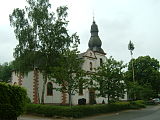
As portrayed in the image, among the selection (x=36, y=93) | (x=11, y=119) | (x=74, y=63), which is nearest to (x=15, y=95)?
(x=11, y=119)

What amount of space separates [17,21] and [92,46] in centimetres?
1929

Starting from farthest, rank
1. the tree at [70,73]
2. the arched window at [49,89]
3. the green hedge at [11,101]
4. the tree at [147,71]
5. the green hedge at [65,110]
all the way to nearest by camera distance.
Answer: the tree at [147,71] < the arched window at [49,89] < the tree at [70,73] < the green hedge at [65,110] < the green hedge at [11,101]

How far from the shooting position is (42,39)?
3622cm

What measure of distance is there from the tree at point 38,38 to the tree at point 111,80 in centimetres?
593

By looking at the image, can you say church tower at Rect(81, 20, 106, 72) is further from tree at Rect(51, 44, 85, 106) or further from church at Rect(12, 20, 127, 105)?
tree at Rect(51, 44, 85, 106)

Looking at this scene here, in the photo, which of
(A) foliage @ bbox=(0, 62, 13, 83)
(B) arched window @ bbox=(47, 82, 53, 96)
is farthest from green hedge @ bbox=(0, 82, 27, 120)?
(A) foliage @ bbox=(0, 62, 13, 83)

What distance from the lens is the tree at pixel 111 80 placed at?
114ft

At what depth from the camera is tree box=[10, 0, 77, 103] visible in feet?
118

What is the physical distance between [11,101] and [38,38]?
63.0 ft

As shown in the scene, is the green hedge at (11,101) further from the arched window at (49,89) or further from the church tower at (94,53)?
the church tower at (94,53)

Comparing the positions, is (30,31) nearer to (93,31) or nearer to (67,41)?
(67,41)

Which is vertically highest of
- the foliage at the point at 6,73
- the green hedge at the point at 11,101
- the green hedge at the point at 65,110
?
the foliage at the point at 6,73

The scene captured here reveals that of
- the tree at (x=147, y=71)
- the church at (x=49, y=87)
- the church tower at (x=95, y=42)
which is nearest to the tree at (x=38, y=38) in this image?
the church at (x=49, y=87)

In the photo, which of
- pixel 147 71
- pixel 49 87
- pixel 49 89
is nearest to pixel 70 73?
pixel 49 87
